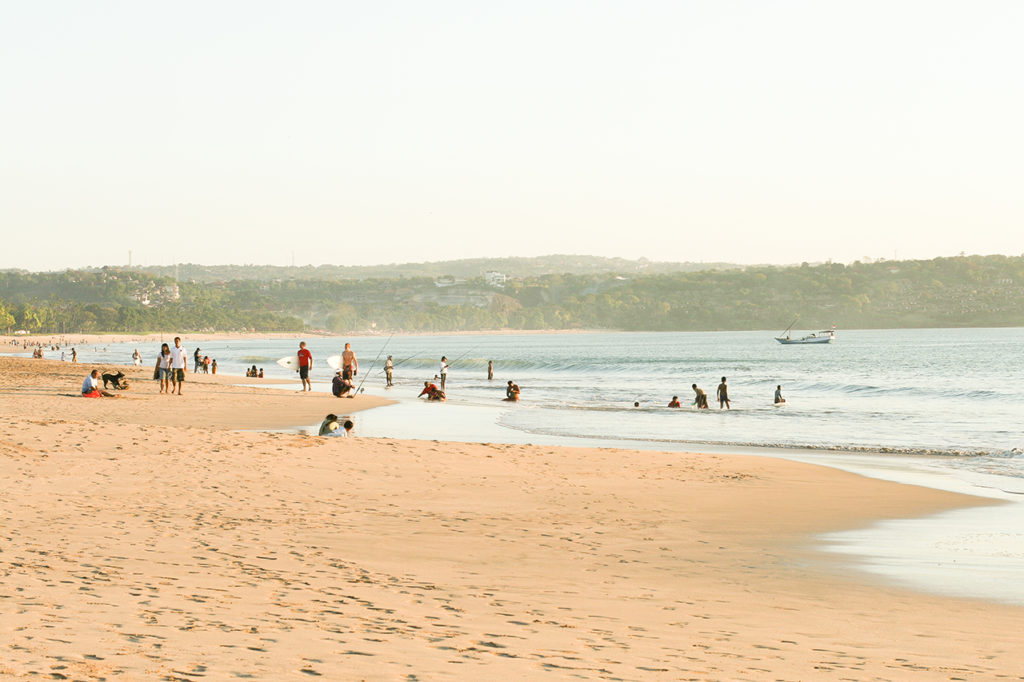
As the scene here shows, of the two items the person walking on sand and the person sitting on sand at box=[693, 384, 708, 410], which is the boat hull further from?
the person walking on sand

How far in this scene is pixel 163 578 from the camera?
702cm

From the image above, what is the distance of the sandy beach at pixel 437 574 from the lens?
Result: 212 inches

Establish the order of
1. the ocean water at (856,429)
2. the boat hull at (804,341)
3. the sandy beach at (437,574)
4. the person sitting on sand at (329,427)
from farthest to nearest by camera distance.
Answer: the boat hull at (804,341)
the person sitting on sand at (329,427)
the ocean water at (856,429)
the sandy beach at (437,574)

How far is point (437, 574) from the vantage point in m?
7.80

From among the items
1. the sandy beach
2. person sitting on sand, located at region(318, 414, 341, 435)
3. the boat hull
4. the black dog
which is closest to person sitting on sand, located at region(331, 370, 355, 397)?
the black dog

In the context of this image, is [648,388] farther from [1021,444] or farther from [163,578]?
[163,578]

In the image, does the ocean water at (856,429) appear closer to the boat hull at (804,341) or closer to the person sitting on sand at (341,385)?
the person sitting on sand at (341,385)

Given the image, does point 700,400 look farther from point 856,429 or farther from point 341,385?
point 341,385

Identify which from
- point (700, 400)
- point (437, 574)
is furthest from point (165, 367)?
point (437, 574)

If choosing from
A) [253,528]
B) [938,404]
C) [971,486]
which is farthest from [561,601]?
[938,404]

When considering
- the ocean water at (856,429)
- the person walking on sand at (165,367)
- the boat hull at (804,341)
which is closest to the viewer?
the ocean water at (856,429)

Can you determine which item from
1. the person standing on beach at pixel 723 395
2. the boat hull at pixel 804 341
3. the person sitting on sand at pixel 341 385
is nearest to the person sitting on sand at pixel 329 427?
the person sitting on sand at pixel 341 385

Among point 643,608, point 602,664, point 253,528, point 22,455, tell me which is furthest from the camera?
point 22,455

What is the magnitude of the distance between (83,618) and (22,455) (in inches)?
338
